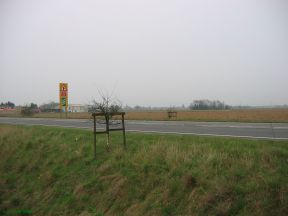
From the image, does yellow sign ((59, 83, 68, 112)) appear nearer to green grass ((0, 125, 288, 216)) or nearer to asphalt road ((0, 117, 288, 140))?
asphalt road ((0, 117, 288, 140))

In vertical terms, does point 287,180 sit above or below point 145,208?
above

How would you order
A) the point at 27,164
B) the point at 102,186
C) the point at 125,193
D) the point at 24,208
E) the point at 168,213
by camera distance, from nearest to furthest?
the point at 168,213 → the point at 125,193 → the point at 102,186 → the point at 24,208 → the point at 27,164

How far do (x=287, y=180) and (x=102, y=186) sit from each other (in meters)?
5.17

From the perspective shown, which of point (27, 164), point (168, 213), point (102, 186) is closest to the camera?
point (168, 213)

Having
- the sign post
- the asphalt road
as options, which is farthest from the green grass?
the sign post

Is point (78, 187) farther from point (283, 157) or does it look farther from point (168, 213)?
point (283, 157)

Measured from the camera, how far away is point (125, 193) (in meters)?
7.58

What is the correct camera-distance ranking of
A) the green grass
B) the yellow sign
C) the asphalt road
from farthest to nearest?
1. the yellow sign
2. the asphalt road
3. the green grass

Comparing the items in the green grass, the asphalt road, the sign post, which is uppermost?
the sign post

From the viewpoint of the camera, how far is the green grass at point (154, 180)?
5.89 meters

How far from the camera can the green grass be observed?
19.3 feet

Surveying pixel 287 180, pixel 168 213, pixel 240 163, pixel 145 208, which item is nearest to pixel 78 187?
pixel 145 208

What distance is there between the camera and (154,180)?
7.50m

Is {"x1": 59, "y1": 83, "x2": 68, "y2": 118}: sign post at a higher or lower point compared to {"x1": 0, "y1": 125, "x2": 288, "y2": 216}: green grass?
higher
